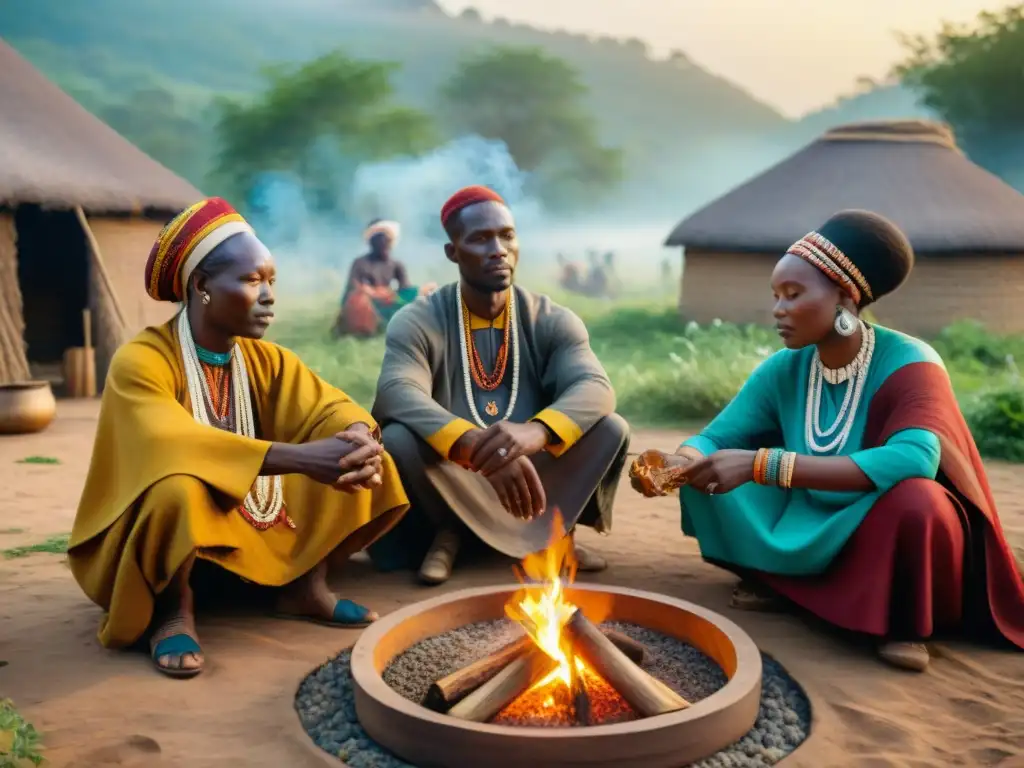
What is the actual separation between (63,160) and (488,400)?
7.62 meters

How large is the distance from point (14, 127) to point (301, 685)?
895 cm

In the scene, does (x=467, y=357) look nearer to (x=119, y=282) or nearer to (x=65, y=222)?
(x=119, y=282)

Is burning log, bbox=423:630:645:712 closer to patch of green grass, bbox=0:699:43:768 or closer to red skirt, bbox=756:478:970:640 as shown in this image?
patch of green grass, bbox=0:699:43:768

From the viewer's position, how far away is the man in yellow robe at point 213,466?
3.30 m

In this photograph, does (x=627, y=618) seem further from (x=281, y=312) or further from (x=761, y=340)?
(x=281, y=312)

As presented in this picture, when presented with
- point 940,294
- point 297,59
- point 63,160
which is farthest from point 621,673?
point 297,59

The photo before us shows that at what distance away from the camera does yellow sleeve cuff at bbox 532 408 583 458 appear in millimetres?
4117

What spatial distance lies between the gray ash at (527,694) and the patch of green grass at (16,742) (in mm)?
736

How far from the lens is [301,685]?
10.7 feet

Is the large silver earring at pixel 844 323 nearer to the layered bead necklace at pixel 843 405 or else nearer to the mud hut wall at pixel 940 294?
the layered bead necklace at pixel 843 405

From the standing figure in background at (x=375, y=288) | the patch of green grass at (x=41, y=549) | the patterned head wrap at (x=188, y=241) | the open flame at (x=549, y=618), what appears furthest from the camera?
the standing figure in background at (x=375, y=288)

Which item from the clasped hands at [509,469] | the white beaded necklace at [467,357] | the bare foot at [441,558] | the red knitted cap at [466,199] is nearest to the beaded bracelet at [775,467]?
the clasped hands at [509,469]

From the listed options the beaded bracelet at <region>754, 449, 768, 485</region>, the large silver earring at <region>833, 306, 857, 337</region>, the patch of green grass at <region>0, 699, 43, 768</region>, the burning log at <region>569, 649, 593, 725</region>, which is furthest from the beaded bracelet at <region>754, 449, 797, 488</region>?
the patch of green grass at <region>0, 699, 43, 768</region>

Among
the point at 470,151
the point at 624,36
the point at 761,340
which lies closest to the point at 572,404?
the point at 761,340
